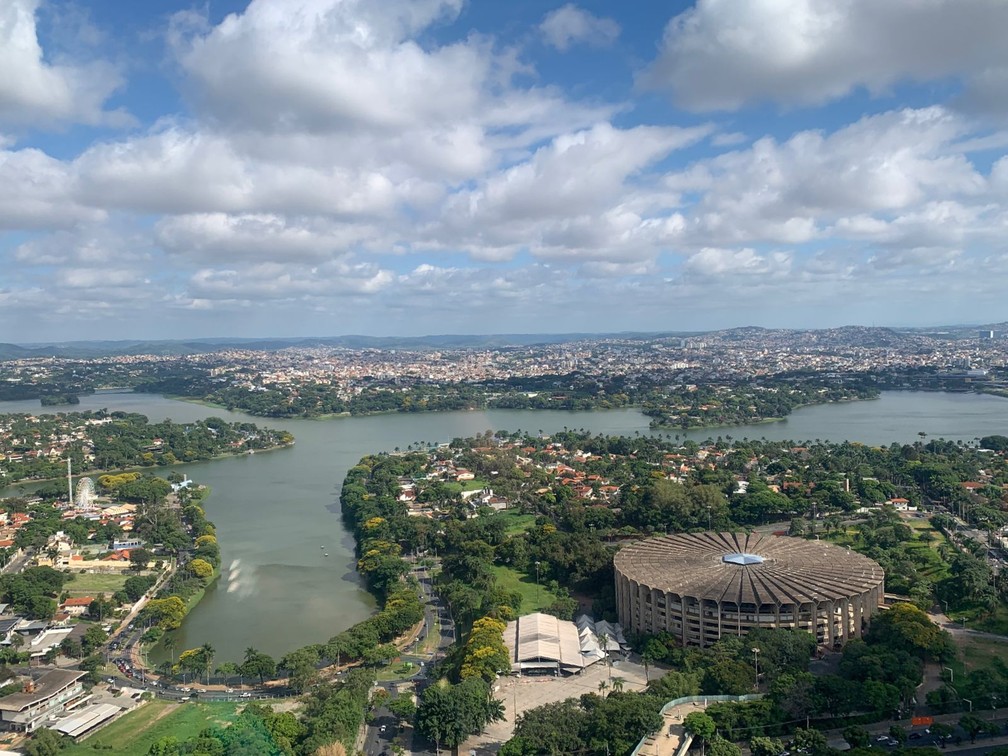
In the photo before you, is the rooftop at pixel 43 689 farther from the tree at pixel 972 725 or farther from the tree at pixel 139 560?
the tree at pixel 972 725

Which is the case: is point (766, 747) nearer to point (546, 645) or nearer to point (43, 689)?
point (546, 645)

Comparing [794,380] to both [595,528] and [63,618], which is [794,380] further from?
[63,618]

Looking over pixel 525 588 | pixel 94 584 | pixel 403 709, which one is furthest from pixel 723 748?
pixel 94 584

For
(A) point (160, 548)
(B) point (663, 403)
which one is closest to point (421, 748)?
(A) point (160, 548)

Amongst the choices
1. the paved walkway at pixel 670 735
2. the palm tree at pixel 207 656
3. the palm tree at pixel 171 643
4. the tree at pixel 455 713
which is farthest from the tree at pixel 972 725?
the palm tree at pixel 171 643

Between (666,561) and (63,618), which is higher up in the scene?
(666,561)

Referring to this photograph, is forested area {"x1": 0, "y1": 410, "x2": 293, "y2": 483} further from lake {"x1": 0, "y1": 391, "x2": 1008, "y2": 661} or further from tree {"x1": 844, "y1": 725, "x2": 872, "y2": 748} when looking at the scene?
tree {"x1": 844, "y1": 725, "x2": 872, "y2": 748}
